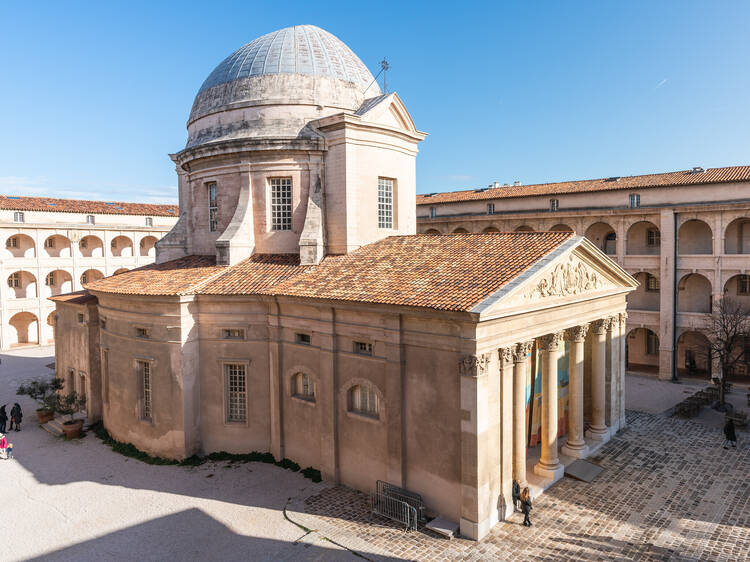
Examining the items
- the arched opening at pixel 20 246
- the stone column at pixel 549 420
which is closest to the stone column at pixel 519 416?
the stone column at pixel 549 420

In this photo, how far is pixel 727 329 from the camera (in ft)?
110

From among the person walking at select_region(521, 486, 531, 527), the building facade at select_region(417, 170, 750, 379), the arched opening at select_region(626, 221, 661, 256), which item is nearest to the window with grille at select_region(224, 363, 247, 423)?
the person walking at select_region(521, 486, 531, 527)

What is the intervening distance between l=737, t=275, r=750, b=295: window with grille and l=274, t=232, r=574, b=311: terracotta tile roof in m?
26.8

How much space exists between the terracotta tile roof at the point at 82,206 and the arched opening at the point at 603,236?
142 feet

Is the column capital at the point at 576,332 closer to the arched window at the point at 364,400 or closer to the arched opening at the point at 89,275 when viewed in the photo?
the arched window at the point at 364,400

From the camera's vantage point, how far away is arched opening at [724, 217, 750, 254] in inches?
1443

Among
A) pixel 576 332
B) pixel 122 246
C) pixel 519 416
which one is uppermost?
pixel 122 246

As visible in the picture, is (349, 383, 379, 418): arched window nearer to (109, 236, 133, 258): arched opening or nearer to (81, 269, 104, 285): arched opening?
(81, 269, 104, 285): arched opening

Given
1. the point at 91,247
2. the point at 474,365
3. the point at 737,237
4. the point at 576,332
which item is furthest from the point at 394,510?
the point at 91,247

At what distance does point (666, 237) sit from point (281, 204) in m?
29.3

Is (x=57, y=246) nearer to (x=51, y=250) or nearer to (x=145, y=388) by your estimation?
(x=51, y=250)

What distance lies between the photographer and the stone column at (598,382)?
22891mm

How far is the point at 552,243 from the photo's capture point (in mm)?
18375

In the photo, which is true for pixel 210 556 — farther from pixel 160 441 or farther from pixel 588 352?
pixel 588 352
